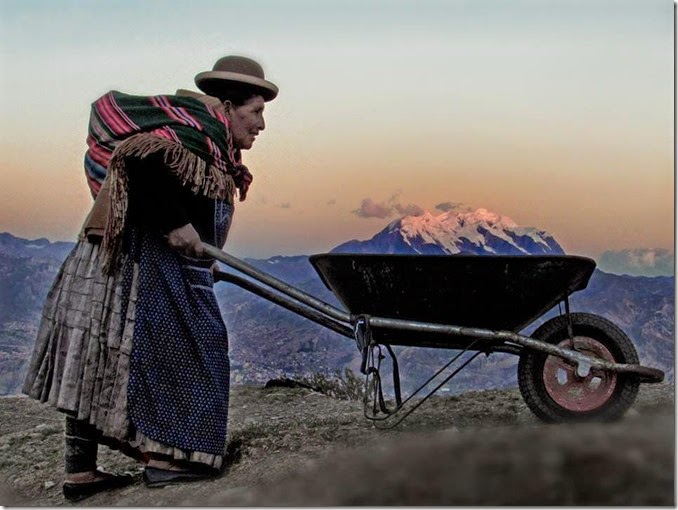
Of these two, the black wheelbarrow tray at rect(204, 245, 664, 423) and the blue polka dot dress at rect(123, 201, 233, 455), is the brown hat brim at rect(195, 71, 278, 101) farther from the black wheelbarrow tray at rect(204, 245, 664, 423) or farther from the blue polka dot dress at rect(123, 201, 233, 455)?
the black wheelbarrow tray at rect(204, 245, 664, 423)

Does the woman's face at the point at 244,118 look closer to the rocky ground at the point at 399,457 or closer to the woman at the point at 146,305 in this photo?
the woman at the point at 146,305

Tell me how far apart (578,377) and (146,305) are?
179 cm

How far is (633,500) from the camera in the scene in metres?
2.62

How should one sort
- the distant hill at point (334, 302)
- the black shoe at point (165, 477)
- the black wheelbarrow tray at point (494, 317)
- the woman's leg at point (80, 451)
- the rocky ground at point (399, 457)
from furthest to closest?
the distant hill at point (334, 302)
the woman's leg at point (80, 451)
the black shoe at point (165, 477)
the black wheelbarrow tray at point (494, 317)
the rocky ground at point (399, 457)

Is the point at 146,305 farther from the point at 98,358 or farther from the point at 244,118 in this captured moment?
the point at 244,118

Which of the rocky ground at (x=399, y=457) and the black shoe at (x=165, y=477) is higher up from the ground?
the rocky ground at (x=399, y=457)

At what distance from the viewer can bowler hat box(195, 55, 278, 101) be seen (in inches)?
184

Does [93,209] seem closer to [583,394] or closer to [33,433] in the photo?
[33,433]

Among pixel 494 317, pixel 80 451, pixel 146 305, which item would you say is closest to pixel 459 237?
pixel 494 317

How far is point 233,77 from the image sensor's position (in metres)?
4.66

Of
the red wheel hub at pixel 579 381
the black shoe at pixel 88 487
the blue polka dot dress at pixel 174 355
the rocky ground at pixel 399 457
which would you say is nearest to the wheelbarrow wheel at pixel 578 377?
the red wheel hub at pixel 579 381

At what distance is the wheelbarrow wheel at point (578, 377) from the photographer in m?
4.41

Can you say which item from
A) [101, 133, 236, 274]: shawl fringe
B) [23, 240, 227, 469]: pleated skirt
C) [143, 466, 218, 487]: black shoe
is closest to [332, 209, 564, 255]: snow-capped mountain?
[101, 133, 236, 274]: shawl fringe

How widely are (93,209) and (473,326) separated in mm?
1658
